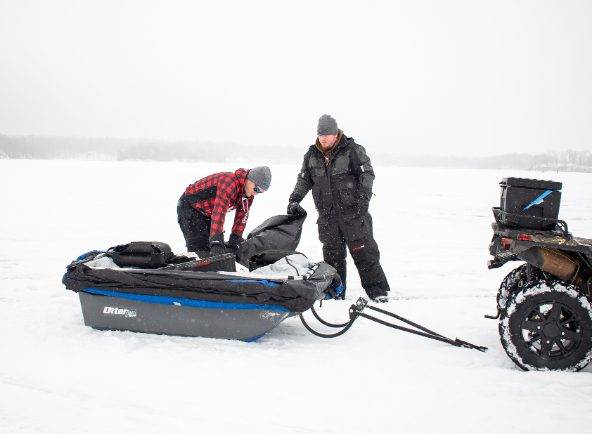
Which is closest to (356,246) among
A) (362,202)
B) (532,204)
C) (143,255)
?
(362,202)

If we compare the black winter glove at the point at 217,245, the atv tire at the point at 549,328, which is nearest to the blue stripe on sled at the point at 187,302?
the black winter glove at the point at 217,245

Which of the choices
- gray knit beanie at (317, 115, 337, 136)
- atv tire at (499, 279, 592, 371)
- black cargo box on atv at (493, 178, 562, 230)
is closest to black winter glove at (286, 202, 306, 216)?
gray knit beanie at (317, 115, 337, 136)

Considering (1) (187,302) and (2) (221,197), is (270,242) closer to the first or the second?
(2) (221,197)

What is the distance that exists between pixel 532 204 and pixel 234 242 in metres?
2.30

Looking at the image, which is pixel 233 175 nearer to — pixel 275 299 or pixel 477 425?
pixel 275 299

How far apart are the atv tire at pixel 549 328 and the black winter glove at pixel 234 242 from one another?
2.14 metres

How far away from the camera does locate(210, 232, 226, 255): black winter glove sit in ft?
12.6

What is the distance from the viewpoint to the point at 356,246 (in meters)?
4.74

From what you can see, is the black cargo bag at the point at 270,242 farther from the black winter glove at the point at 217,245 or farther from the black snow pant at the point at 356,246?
the black snow pant at the point at 356,246

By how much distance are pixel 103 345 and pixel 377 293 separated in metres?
2.57

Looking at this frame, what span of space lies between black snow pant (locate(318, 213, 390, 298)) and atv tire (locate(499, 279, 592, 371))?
1904mm

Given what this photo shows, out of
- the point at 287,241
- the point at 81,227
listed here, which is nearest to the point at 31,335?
the point at 287,241

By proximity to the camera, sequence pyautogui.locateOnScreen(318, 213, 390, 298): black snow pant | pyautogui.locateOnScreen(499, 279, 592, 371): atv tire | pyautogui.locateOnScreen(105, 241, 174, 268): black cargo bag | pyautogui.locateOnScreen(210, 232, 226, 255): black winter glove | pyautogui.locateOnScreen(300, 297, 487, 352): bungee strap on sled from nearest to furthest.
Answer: pyautogui.locateOnScreen(499, 279, 592, 371): atv tire → pyautogui.locateOnScreen(300, 297, 487, 352): bungee strap on sled → pyautogui.locateOnScreen(105, 241, 174, 268): black cargo bag → pyautogui.locateOnScreen(210, 232, 226, 255): black winter glove → pyautogui.locateOnScreen(318, 213, 390, 298): black snow pant

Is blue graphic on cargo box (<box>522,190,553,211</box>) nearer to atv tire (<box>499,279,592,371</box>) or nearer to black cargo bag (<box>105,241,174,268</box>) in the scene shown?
atv tire (<box>499,279,592,371</box>)
